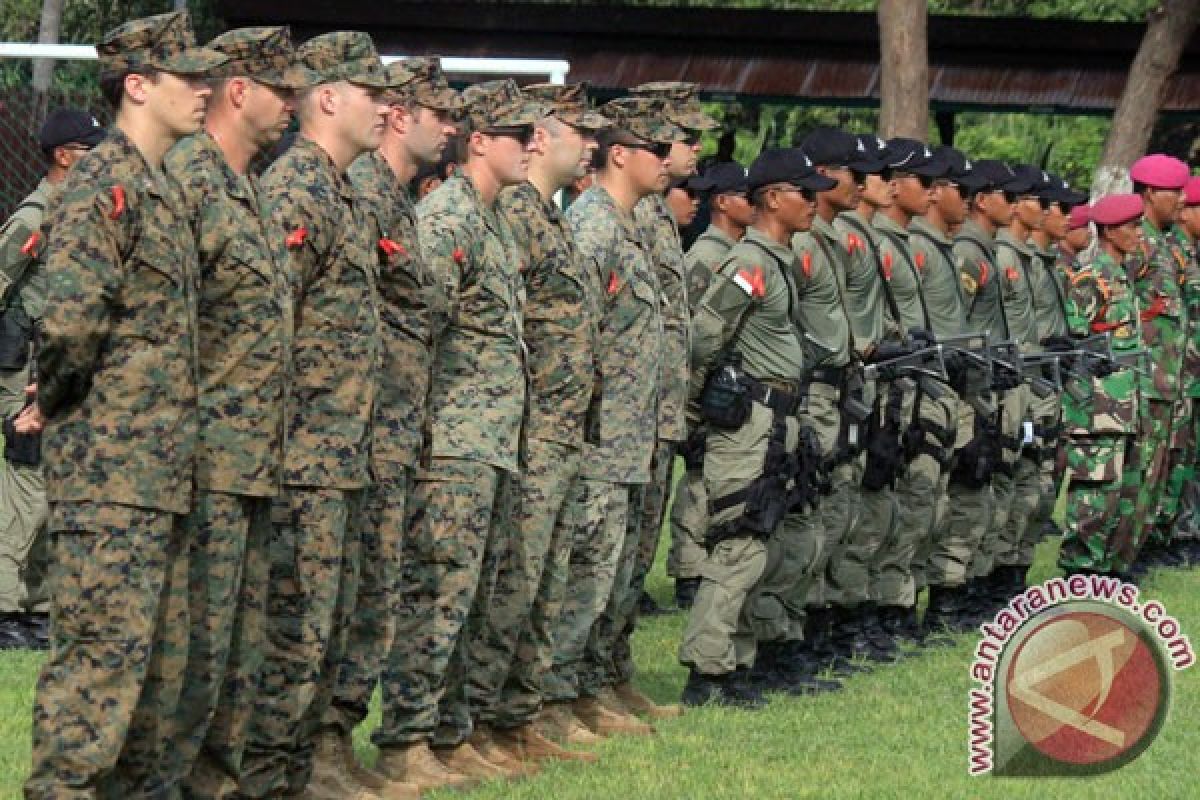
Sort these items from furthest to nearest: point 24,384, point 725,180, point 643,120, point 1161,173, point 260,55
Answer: point 1161,173 → point 725,180 → point 24,384 → point 643,120 → point 260,55

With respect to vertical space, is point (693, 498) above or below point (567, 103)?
below

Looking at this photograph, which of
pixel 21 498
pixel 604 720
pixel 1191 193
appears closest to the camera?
pixel 604 720

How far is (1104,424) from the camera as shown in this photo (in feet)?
48.3

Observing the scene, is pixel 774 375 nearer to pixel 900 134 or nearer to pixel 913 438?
pixel 913 438

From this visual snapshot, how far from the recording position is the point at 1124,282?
14.9 meters

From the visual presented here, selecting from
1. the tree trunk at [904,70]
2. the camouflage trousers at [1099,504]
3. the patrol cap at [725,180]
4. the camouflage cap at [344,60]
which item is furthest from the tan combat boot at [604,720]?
the tree trunk at [904,70]

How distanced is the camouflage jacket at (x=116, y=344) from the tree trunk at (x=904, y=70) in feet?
53.2

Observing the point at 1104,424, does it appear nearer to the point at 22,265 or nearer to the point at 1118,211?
the point at 1118,211

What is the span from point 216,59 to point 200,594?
55.7 inches

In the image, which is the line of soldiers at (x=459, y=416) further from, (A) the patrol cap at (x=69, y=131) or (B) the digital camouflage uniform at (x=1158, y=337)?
(B) the digital camouflage uniform at (x=1158, y=337)

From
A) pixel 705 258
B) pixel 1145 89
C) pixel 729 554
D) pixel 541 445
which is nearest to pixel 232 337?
pixel 541 445

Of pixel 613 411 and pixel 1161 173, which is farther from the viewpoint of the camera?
pixel 1161 173

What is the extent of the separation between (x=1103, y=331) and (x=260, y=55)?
8492 mm

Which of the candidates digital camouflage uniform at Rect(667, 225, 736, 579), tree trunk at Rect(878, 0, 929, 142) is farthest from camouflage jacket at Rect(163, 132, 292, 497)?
tree trunk at Rect(878, 0, 929, 142)
